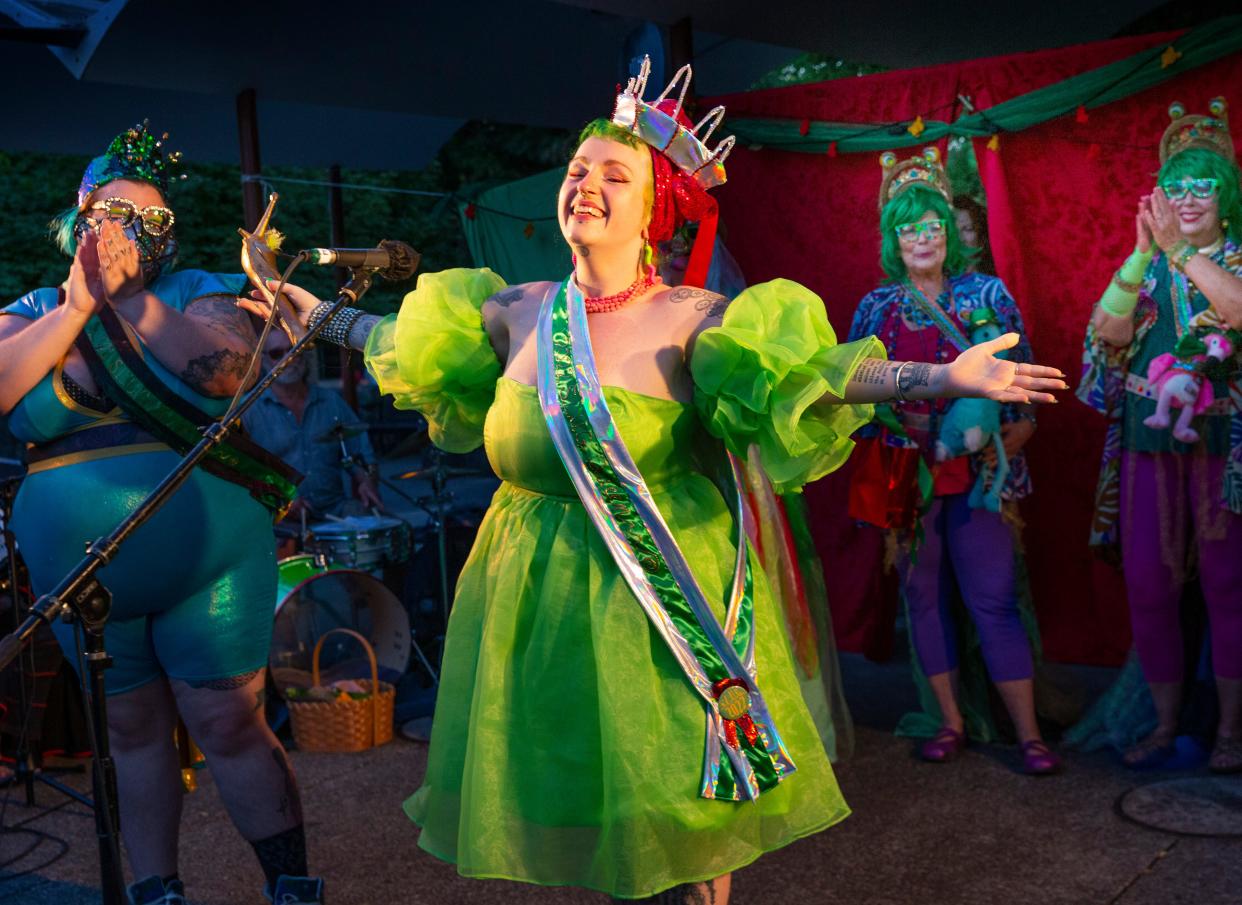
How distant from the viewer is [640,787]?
229 centimetres

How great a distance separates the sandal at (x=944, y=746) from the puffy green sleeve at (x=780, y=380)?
2.23 metres

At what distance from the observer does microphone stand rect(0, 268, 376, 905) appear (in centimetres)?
222

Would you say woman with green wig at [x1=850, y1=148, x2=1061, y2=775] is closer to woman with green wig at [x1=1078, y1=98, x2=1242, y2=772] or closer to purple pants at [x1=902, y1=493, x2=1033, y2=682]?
purple pants at [x1=902, y1=493, x2=1033, y2=682]

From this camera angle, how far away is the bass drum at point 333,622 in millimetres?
5438

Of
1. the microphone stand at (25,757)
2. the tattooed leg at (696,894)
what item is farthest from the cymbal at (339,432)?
the tattooed leg at (696,894)

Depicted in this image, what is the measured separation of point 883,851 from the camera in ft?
12.1

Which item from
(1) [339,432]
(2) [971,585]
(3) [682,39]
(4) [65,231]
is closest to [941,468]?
(2) [971,585]

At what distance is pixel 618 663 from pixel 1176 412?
8.23 feet

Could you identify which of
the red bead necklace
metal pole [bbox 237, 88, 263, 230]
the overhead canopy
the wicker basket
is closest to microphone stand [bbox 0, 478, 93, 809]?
the wicker basket

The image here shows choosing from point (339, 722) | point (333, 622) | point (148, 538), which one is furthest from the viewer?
point (333, 622)

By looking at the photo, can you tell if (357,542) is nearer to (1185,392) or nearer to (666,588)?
(1185,392)

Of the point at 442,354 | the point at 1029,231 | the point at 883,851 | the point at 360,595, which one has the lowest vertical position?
the point at 883,851

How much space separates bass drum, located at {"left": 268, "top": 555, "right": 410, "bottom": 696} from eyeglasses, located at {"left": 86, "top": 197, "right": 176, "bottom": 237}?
257 centimetres

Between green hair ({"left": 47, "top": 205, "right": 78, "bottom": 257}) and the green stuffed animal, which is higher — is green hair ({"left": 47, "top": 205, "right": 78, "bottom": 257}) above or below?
above
